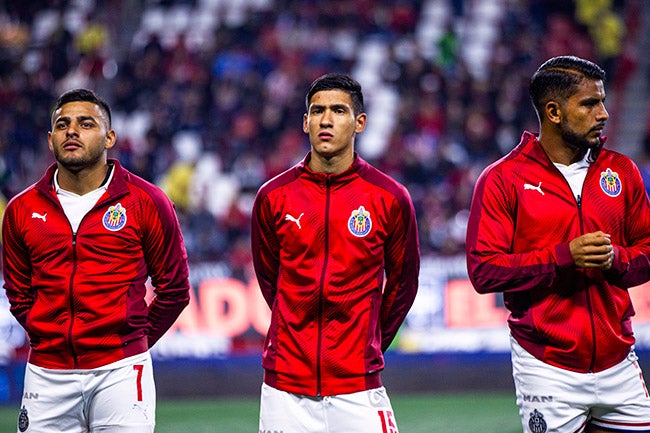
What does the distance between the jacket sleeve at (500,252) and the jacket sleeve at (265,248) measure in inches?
38.0

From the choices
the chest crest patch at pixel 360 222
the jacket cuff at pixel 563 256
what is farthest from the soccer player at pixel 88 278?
the jacket cuff at pixel 563 256

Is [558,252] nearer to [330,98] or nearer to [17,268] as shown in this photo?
[330,98]

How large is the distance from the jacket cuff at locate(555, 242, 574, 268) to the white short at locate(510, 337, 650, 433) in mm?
460

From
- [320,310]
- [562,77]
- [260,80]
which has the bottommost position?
[320,310]

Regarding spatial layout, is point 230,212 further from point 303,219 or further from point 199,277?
point 303,219

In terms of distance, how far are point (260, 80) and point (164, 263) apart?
1103cm

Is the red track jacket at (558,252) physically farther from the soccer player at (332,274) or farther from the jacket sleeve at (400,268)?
the soccer player at (332,274)

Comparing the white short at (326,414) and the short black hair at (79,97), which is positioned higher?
the short black hair at (79,97)

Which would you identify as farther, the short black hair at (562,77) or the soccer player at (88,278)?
the soccer player at (88,278)

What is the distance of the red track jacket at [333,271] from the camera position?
464 cm

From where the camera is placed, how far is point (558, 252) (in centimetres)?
440

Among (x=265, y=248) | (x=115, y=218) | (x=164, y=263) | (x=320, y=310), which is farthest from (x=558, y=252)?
(x=115, y=218)

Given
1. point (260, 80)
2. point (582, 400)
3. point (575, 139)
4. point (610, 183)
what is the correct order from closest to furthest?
point (582, 400) < point (575, 139) < point (610, 183) < point (260, 80)

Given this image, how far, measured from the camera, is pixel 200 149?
49.9ft
